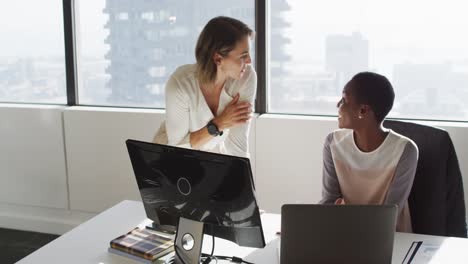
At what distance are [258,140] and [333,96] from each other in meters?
0.54

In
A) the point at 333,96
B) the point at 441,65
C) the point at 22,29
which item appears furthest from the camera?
the point at 22,29

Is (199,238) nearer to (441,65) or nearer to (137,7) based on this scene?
(441,65)

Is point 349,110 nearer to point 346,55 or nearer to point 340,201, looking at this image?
point 340,201

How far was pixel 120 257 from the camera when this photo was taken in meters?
1.81

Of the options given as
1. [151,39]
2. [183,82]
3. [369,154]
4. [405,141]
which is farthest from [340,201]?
[151,39]

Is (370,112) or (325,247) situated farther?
(370,112)

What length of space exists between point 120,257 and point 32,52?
273cm

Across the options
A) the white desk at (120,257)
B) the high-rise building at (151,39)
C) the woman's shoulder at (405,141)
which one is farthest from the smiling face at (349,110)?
the high-rise building at (151,39)

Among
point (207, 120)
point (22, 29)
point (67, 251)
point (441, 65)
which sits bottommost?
point (67, 251)

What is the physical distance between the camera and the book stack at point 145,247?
1772 mm

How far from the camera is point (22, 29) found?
4059 mm

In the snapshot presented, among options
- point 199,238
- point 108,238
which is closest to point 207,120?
point 108,238

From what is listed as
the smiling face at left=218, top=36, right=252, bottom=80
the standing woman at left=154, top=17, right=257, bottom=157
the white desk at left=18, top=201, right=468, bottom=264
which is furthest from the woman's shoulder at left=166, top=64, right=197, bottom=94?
the white desk at left=18, top=201, right=468, bottom=264

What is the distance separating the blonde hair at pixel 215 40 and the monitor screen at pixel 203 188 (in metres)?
0.76
